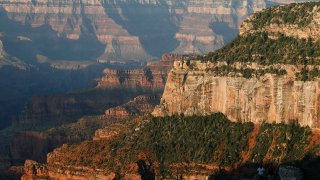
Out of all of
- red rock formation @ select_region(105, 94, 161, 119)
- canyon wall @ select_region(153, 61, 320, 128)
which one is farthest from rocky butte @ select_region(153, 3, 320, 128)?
red rock formation @ select_region(105, 94, 161, 119)

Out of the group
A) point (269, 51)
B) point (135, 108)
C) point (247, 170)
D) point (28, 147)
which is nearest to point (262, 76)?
point (269, 51)

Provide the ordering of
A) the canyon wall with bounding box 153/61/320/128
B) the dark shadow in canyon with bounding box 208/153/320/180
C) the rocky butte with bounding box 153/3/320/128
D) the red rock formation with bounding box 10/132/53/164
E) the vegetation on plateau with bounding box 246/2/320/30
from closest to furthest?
1. the dark shadow in canyon with bounding box 208/153/320/180
2. the canyon wall with bounding box 153/61/320/128
3. the rocky butte with bounding box 153/3/320/128
4. the vegetation on plateau with bounding box 246/2/320/30
5. the red rock formation with bounding box 10/132/53/164

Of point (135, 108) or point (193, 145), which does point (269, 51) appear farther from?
point (135, 108)

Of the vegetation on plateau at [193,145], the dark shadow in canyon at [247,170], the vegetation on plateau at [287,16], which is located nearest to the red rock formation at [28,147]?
the vegetation on plateau at [193,145]

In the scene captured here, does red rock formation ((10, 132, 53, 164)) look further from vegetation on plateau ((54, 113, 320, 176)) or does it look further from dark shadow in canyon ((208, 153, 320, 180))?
dark shadow in canyon ((208, 153, 320, 180))

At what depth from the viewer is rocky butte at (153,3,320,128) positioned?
269ft

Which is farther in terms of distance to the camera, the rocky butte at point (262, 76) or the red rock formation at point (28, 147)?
the red rock formation at point (28, 147)

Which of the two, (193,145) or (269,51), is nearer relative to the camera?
(269,51)

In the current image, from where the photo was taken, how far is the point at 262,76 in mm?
84500

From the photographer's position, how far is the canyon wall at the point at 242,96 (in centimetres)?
8138

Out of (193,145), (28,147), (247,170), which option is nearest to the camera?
(247,170)

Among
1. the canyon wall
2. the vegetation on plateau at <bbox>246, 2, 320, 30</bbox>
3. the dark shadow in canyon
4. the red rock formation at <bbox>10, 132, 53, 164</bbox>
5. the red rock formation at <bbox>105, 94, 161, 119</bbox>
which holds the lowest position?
the red rock formation at <bbox>10, 132, 53, 164</bbox>

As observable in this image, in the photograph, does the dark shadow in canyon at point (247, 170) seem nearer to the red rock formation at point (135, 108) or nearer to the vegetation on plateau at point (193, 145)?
the vegetation on plateau at point (193, 145)

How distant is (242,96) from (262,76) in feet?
10.4
